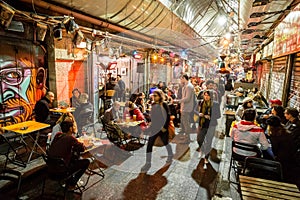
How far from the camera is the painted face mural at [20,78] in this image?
19.9 feet

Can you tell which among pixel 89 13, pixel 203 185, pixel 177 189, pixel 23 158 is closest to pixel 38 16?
pixel 89 13

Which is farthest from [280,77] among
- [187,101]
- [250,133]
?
[250,133]

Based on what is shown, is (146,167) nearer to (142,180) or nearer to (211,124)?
(142,180)

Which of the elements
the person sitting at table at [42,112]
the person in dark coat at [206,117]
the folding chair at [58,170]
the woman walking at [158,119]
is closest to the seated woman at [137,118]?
the woman walking at [158,119]

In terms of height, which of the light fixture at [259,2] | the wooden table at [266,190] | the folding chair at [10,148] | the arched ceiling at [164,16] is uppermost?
the arched ceiling at [164,16]

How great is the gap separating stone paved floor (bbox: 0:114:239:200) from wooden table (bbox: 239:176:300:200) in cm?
122

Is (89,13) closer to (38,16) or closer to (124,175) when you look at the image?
(38,16)

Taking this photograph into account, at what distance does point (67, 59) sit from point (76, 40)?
54.5 inches

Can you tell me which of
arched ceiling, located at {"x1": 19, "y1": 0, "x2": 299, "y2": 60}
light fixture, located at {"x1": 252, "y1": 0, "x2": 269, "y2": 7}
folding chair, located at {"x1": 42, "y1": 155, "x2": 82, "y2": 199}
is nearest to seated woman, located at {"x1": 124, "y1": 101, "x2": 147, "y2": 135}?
folding chair, located at {"x1": 42, "y1": 155, "x2": 82, "y2": 199}

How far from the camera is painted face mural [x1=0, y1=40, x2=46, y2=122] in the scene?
6.07m

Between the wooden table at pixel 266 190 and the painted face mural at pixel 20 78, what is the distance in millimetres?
6749

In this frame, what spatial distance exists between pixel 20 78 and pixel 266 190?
726 centimetres

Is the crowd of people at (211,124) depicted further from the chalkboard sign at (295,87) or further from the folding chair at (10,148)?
the folding chair at (10,148)

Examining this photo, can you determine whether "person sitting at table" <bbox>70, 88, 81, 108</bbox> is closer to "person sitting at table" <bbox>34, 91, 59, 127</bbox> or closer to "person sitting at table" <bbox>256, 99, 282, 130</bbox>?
"person sitting at table" <bbox>34, 91, 59, 127</bbox>
